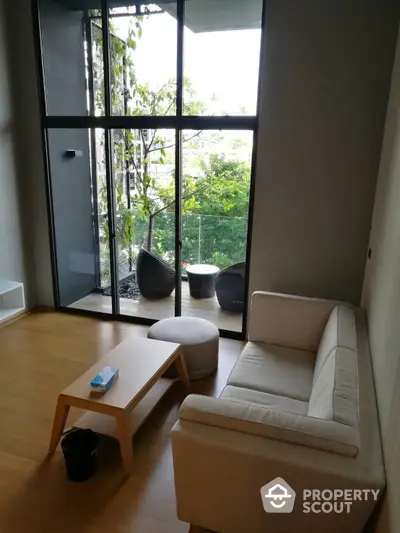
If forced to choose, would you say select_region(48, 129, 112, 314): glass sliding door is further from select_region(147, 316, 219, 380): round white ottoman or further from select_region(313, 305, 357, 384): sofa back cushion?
select_region(313, 305, 357, 384): sofa back cushion

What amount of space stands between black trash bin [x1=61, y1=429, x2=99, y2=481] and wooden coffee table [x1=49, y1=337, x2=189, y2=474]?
116 mm

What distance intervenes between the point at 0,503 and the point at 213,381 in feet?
5.26

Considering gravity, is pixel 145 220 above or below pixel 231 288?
above

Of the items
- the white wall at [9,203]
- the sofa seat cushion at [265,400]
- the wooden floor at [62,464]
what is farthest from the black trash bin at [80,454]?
the white wall at [9,203]

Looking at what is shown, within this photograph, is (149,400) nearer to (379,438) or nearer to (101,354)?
(101,354)

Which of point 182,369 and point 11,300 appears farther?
point 11,300

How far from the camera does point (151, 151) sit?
147 inches

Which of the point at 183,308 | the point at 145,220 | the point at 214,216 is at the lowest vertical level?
the point at 183,308

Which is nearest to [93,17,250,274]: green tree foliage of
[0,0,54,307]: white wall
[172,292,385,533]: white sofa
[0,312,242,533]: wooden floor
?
[0,0,54,307]: white wall

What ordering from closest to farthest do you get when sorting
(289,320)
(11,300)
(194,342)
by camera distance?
(289,320) → (194,342) → (11,300)

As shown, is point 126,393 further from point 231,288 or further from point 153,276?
point 153,276

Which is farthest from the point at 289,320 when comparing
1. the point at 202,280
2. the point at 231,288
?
the point at 202,280

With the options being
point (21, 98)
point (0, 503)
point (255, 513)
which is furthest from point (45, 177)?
point (255, 513)

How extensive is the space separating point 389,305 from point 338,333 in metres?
0.49
